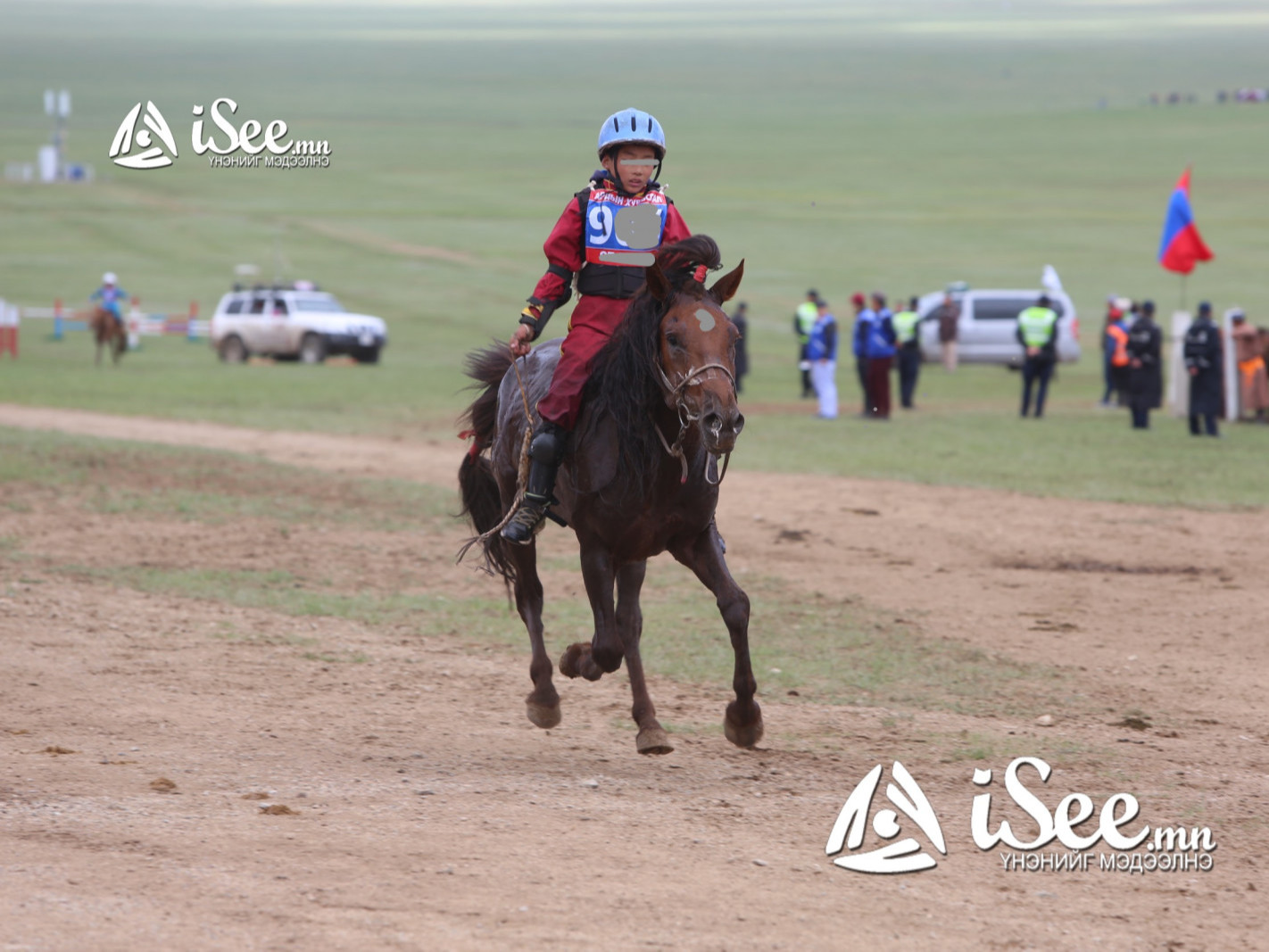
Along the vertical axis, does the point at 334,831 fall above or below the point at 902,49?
below

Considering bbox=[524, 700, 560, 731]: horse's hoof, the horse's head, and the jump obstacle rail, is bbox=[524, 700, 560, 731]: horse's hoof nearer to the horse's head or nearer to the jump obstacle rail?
the horse's head

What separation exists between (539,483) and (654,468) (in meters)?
0.74

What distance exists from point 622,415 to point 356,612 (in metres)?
4.39

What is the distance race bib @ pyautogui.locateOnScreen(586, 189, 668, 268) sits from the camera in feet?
23.3

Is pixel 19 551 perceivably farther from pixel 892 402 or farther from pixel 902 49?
pixel 902 49

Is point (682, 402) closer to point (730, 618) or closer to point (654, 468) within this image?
point (654, 468)

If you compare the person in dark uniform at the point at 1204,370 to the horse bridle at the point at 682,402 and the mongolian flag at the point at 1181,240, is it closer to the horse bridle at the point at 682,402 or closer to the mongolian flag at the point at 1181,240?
the mongolian flag at the point at 1181,240

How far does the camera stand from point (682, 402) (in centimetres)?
632

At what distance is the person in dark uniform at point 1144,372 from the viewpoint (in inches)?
912

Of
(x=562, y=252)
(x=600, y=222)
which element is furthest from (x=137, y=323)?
(x=600, y=222)

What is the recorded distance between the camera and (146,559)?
39.5 feet

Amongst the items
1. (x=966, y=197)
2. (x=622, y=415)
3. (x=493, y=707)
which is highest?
(x=966, y=197)

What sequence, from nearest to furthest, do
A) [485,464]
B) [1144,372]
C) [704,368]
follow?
[704,368]
[485,464]
[1144,372]

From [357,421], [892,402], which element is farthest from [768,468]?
[892,402]
